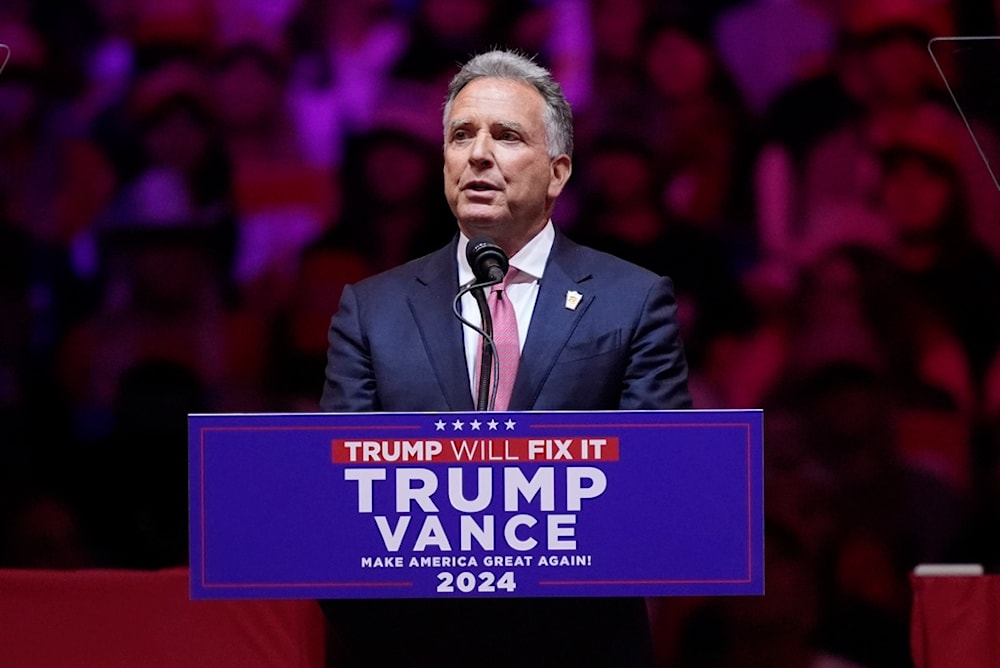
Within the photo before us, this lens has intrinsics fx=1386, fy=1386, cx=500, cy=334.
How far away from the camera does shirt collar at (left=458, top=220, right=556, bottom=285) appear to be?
7.14 feet

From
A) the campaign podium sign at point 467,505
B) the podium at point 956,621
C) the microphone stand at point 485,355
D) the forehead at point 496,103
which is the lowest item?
the podium at point 956,621

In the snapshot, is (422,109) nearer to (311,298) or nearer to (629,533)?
(311,298)

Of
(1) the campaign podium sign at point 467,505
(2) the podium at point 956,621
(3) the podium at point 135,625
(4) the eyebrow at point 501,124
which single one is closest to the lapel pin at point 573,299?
(4) the eyebrow at point 501,124

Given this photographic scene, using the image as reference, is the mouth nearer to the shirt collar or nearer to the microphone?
the shirt collar

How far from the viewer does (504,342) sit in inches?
80.9

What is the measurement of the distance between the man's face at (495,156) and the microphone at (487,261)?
299mm

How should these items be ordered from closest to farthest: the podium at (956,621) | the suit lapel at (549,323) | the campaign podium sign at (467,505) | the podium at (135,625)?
the campaign podium sign at (467,505)
the suit lapel at (549,323)
the podium at (135,625)
the podium at (956,621)

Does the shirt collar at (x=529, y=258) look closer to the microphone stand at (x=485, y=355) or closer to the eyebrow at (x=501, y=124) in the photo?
the eyebrow at (x=501, y=124)

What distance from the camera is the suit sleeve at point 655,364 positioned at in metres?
2.06

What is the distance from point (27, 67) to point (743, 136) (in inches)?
72.0

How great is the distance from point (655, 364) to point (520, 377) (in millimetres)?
218

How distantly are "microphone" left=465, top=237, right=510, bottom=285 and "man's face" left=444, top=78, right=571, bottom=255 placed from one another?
0.30 metres

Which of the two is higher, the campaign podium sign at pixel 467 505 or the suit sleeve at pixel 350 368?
the suit sleeve at pixel 350 368

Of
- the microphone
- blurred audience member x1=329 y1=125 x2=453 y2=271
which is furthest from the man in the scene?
blurred audience member x1=329 y1=125 x2=453 y2=271
